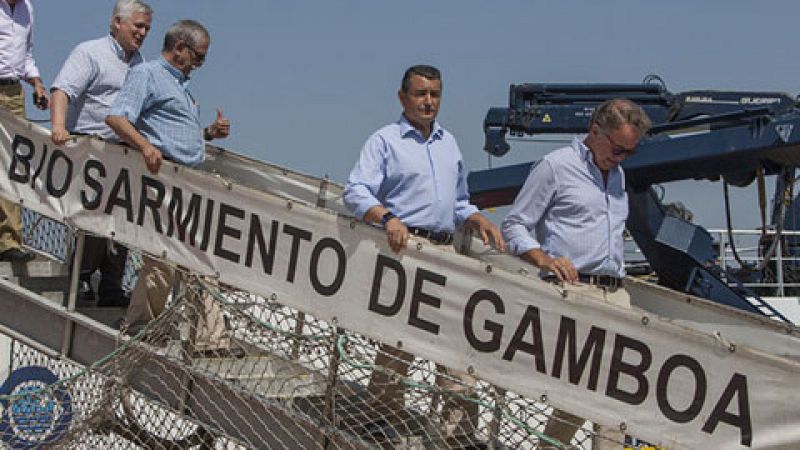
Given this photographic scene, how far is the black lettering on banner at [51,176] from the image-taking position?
5.14 m

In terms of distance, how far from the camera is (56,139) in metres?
5.12

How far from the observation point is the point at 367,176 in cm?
434

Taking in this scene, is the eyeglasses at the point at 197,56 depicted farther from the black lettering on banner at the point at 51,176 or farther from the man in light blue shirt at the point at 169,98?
the black lettering on banner at the point at 51,176

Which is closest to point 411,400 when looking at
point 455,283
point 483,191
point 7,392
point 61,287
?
point 455,283

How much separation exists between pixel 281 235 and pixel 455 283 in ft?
2.57

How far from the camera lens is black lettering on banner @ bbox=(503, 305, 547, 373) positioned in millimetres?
3945

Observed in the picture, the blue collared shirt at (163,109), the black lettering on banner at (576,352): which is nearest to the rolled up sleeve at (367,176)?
the black lettering on banner at (576,352)

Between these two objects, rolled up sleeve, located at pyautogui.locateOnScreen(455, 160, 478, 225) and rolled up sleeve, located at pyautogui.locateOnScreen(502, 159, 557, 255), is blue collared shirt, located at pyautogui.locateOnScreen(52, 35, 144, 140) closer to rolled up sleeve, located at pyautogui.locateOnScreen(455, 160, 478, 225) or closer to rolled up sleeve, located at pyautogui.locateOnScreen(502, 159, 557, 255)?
rolled up sleeve, located at pyautogui.locateOnScreen(455, 160, 478, 225)

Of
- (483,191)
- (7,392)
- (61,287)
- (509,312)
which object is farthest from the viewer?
(483,191)

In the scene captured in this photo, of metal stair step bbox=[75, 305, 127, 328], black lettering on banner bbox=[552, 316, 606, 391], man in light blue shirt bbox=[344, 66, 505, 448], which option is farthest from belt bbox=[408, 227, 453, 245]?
metal stair step bbox=[75, 305, 127, 328]

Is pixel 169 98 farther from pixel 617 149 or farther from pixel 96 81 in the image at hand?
pixel 617 149

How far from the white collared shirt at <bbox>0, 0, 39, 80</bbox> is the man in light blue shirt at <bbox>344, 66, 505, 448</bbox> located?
2.76m

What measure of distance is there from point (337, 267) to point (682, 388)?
4.45 ft

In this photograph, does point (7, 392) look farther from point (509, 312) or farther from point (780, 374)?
point (780, 374)
